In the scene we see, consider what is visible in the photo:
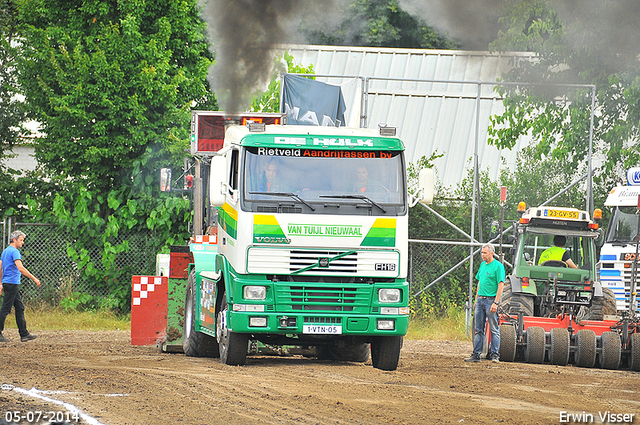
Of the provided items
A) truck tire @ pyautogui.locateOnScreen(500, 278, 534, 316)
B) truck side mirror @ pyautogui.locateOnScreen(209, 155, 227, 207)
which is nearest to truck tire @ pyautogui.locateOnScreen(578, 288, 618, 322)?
truck tire @ pyautogui.locateOnScreen(500, 278, 534, 316)

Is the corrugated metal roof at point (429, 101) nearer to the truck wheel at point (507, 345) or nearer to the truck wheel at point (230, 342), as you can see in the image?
the truck wheel at point (507, 345)

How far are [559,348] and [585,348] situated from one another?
389mm

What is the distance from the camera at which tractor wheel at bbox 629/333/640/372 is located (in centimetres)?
1345

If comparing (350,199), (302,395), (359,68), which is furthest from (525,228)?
(359,68)

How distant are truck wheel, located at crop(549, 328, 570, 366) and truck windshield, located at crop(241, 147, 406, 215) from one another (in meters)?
4.12

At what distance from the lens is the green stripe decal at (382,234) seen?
10.9 metres

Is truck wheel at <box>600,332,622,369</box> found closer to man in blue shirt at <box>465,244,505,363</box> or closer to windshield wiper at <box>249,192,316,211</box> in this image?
man in blue shirt at <box>465,244,505,363</box>

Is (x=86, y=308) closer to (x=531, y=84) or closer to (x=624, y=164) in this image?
(x=531, y=84)

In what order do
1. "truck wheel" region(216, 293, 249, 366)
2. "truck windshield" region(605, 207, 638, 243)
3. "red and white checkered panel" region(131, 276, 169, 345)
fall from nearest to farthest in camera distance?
"truck wheel" region(216, 293, 249, 366)
"red and white checkered panel" region(131, 276, 169, 345)
"truck windshield" region(605, 207, 638, 243)

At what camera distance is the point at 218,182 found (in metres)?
11.2

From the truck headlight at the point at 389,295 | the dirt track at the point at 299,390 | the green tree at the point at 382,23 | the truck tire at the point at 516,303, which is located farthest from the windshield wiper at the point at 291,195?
the truck tire at the point at 516,303

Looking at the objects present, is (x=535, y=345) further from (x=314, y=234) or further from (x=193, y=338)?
(x=193, y=338)

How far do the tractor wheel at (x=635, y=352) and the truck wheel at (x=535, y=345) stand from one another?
1.33 m

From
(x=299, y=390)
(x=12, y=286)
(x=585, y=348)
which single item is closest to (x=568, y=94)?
(x=585, y=348)
